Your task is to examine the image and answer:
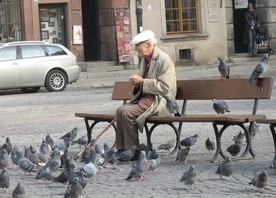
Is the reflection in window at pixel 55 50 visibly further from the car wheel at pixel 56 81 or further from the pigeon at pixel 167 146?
the pigeon at pixel 167 146

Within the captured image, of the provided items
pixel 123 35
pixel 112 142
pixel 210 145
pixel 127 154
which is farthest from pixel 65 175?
pixel 123 35

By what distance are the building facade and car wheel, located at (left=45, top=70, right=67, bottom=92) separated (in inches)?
187

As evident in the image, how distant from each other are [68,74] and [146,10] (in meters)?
6.79

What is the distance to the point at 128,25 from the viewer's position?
32812 mm

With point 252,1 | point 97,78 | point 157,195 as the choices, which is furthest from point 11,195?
point 252,1

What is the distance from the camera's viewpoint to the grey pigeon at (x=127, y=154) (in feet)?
37.7

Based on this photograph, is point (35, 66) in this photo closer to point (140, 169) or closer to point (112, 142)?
point (112, 142)

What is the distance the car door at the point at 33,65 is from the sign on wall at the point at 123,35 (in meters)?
5.75

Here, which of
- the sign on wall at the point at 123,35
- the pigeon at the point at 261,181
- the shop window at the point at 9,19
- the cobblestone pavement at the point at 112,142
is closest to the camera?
the pigeon at the point at 261,181

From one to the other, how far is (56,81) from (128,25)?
6.11 metres

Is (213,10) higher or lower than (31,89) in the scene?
higher

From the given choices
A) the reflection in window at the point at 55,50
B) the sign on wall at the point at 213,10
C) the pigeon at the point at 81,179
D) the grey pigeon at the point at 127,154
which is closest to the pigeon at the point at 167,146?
the grey pigeon at the point at 127,154

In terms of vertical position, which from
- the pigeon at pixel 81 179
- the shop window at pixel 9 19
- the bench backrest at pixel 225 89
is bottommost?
the pigeon at pixel 81 179

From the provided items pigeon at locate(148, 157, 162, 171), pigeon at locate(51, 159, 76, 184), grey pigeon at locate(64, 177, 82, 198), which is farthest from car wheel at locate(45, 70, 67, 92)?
grey pigeon at locate(64, 177, 82, 198)
